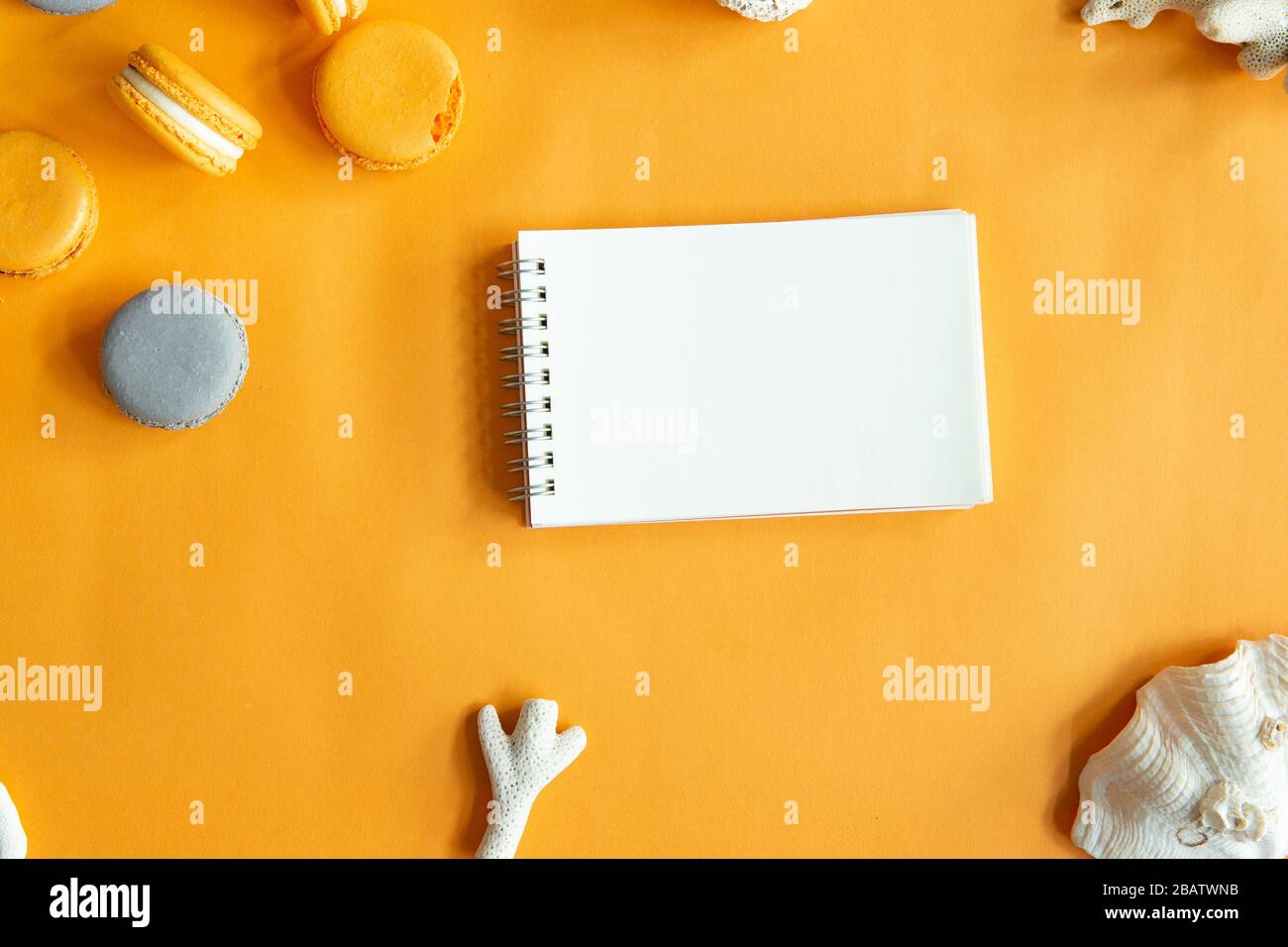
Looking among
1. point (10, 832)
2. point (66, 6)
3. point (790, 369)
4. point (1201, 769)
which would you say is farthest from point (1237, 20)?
point (10, 832)

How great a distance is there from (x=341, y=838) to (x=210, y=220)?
0.80 metres

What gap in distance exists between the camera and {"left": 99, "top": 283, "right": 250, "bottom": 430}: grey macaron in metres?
1.13

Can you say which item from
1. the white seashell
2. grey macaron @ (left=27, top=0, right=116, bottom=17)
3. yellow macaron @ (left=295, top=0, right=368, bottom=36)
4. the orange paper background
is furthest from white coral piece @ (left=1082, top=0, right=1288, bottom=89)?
grey macaron @ (left=27, top=0, right=116, bottom=17)

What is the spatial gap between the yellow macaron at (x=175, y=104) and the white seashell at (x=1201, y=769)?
4.41 ft

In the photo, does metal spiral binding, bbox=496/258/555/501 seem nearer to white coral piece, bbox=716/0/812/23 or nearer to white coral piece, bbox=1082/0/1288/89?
white coral piece, bbox=716/0/812/23

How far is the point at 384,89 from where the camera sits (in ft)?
3.77

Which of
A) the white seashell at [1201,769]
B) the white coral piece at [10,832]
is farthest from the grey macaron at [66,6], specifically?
the white seashell at [1201,769]

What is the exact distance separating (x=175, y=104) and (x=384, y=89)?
0.24 meters

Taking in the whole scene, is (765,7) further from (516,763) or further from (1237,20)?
(516,763)

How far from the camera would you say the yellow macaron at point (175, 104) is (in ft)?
3.58

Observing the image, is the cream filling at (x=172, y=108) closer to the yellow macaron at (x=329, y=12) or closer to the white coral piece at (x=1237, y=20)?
the yellow macaron at (x=329, y=12)

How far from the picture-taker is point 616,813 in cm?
125

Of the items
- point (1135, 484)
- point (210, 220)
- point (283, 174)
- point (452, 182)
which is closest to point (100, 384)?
Result: point (210, 220)

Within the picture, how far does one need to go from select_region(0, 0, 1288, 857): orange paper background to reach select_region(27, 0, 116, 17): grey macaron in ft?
0.21
